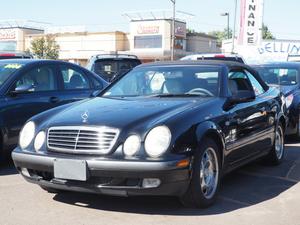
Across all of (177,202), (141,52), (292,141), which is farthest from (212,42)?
(177,202)

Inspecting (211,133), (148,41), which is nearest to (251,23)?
(211,133)

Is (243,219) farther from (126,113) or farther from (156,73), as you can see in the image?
(156,73)

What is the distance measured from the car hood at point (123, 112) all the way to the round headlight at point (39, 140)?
0.41 ft

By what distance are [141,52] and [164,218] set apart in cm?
6031

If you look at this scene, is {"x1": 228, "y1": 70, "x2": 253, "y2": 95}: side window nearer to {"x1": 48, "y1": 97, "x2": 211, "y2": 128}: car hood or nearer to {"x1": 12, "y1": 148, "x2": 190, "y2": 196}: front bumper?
{"x1": 48, "y1": 97, "x2": 211, "y2": 128}: car hood

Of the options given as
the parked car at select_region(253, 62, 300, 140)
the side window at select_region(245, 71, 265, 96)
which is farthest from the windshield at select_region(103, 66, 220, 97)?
the parked car at select_region(253, 62, 300, 140)

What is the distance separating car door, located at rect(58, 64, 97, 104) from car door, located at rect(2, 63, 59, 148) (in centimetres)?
15

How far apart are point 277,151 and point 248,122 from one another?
148 cm

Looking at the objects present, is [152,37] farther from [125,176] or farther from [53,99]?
[125,176]

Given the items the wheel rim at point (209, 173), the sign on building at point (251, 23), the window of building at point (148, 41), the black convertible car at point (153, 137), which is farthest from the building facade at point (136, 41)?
the wheel rim at point (209, 173)

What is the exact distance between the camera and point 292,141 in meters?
9.35

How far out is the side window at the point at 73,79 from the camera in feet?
25.6

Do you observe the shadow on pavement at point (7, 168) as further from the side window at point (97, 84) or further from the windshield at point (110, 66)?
the windshield at point (110, 66)

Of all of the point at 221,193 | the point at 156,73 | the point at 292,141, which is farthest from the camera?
the point at 292,141
